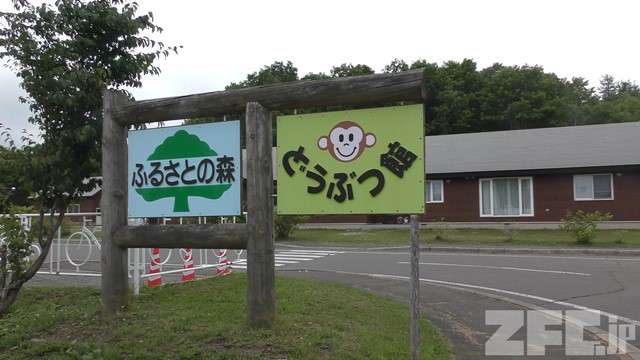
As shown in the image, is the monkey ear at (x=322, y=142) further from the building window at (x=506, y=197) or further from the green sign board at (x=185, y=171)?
the building window at (x=506, y=197)

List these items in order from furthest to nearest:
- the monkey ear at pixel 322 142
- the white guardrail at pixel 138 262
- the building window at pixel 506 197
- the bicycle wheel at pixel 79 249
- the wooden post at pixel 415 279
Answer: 1. the building window at pixel 506 197
2. the bicycle wheel at pixel 79 249
3. the white guardrail at pixel 138 262
4. the monkey ear at pixel 322 142
5. the wooden post at pixel 415 279

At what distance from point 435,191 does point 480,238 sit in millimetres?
7473

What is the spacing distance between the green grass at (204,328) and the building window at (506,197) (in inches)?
795

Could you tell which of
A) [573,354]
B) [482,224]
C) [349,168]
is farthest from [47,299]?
[482,224]

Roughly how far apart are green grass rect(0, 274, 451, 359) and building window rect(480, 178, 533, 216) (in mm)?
20188

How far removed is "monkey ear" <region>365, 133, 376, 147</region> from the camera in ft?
16.8

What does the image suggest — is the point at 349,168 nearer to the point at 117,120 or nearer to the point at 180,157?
the point at 180,157

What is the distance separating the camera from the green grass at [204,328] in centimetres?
499

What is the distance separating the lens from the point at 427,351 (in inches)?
206

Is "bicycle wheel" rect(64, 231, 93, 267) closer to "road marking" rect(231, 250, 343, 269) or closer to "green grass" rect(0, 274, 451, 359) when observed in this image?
"green grass" rect(0, 274, 451, 359)

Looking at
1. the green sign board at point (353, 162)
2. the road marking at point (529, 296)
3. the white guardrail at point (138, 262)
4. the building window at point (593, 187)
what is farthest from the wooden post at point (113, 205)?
the building window at point (593, 187)

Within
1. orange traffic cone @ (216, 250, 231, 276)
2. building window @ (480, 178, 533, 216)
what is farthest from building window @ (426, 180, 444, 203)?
orange traffic cone @ (216, 250, 231, 276)

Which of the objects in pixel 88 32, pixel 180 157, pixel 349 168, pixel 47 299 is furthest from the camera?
pixel 47 299

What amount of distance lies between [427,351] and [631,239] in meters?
17.2
